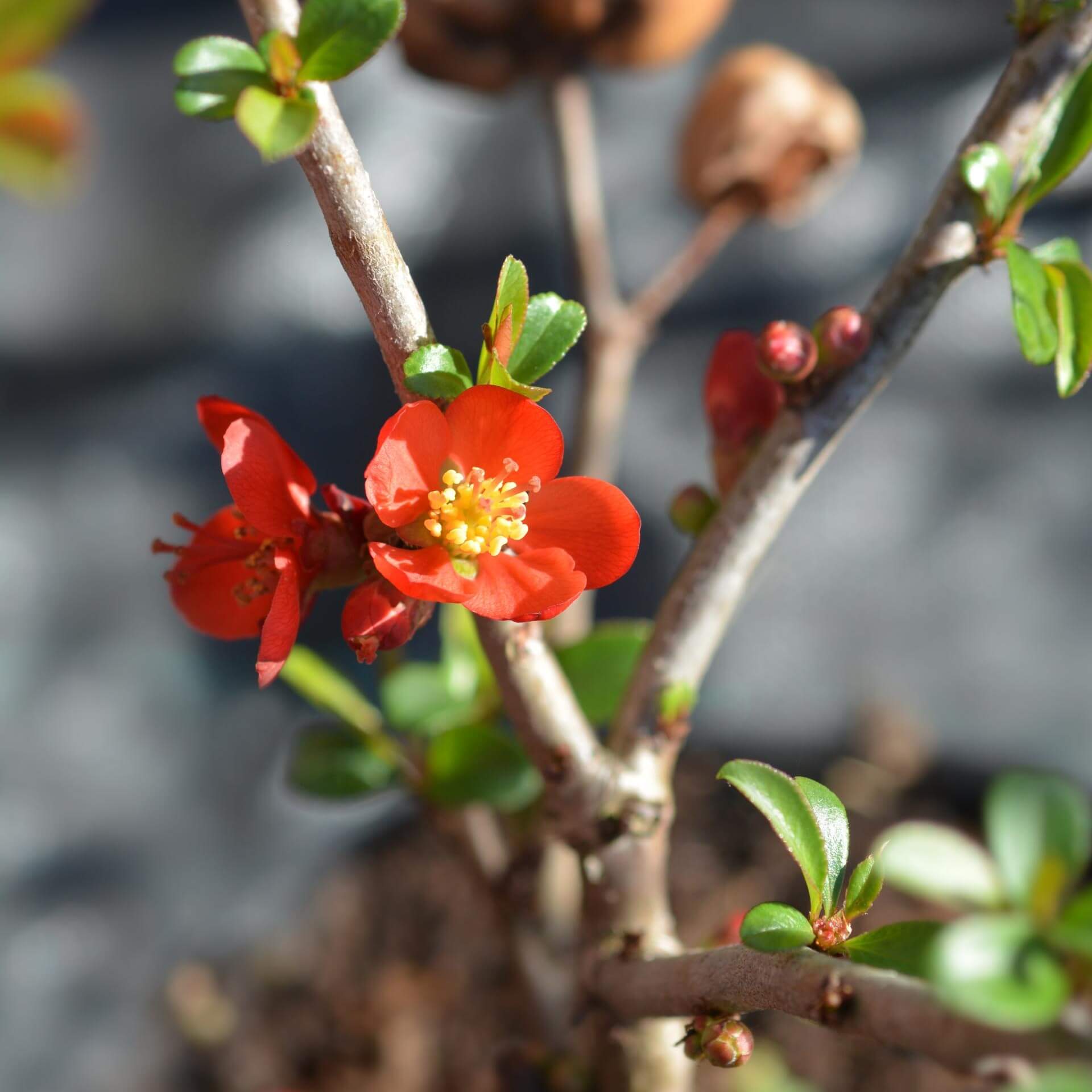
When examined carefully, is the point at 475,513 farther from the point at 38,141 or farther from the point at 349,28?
the point at 38,141

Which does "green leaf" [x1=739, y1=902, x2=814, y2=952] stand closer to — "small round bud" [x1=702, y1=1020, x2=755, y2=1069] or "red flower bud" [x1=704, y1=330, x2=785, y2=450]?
"small round bud" [x1=702, y1=1020, x2=755, y2=1069]

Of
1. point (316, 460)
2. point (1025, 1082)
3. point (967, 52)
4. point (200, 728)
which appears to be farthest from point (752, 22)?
point (1025, 1082)

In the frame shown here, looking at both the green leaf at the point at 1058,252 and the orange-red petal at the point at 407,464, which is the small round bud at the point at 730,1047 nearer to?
the orange-red petal at the point at 407,464

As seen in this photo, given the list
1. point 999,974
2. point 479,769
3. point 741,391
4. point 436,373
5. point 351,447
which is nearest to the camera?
point 999,974

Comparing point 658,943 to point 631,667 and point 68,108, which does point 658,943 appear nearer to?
point 631,667

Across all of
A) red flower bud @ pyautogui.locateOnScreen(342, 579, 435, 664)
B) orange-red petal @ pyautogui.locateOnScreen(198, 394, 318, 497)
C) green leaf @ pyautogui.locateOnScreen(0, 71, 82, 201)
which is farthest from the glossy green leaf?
red flower bud @ pyautogui.locateOnScreen(342, 579, 435, 664)

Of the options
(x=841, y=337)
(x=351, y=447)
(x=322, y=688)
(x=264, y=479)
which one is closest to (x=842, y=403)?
(x=841, y=337)
